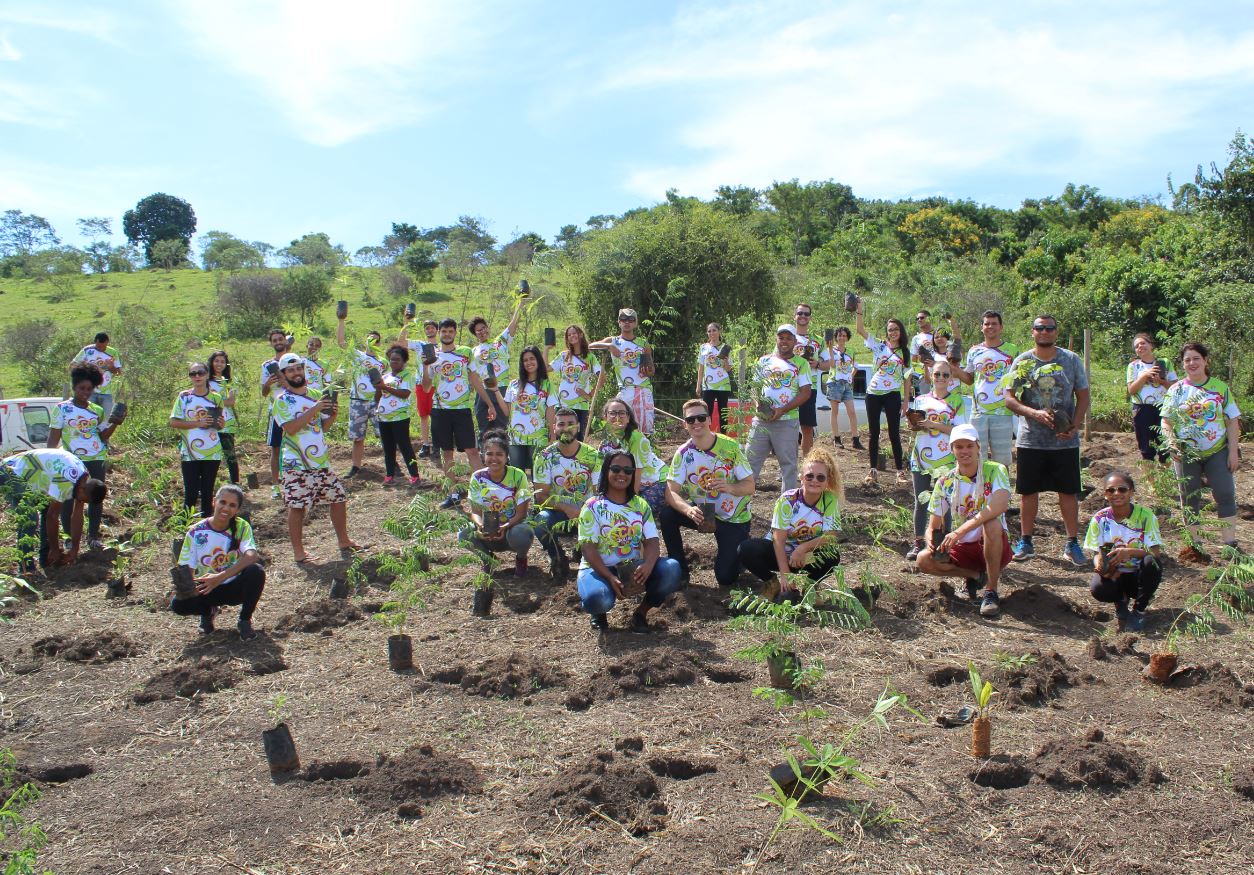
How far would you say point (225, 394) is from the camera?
31.0 ft

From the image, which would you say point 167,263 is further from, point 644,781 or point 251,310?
point 644,781

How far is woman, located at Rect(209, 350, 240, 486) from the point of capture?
906cm

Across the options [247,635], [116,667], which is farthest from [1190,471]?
[116,667]

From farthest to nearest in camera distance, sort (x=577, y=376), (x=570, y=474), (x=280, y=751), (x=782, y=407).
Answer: (x=577, y=376) → (x=782, y=407) → (x=570, y=474) → (x=280, y=751)

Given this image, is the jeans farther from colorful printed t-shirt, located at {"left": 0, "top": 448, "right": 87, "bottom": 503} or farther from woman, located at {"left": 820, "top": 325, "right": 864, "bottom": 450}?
woman, located at {"left": 820, "top": 325, "right": 864, "bottom": 450}

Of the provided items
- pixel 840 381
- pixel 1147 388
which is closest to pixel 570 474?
pixel 840 381

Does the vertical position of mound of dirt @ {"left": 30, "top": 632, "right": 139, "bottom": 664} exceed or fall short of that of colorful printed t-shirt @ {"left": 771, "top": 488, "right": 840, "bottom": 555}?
it falls short

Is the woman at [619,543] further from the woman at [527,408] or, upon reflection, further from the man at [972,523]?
the woman at [527,408]

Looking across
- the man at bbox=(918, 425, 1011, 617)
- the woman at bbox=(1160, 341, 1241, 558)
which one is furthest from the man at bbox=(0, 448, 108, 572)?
the woman at bbox=(1160, 341, 1241, 558)

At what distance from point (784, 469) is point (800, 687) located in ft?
11.7

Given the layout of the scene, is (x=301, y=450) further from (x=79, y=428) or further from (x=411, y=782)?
(x=411, y=782)

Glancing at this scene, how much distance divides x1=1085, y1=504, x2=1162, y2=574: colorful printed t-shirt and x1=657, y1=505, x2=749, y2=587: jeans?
216 centimetres

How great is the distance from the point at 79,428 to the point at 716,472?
5.46 meters

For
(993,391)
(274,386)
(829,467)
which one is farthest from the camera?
(274,386)
